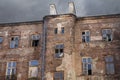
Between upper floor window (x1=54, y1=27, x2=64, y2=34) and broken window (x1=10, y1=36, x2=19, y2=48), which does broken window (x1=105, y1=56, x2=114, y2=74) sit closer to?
upper floor window (x1=54, y1=27, x2=64, y2=34)

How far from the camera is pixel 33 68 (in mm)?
28109

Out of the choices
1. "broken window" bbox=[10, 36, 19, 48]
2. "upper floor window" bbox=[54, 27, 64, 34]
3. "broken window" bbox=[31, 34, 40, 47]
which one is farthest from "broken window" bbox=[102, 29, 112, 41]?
"broken window" bbox=[10, 36, 19, 48]

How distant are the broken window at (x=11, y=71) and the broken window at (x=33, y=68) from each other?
1948 millimetres

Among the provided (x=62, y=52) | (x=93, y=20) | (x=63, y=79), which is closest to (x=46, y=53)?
(x=62, y=52)

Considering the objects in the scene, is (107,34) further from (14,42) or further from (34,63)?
(14,42)

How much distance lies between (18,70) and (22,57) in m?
1.59

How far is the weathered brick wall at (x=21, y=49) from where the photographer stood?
28.5 m

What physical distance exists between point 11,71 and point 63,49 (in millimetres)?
6631

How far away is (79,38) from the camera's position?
2838 centimetres

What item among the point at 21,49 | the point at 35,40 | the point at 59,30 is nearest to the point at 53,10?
the point at 59,30

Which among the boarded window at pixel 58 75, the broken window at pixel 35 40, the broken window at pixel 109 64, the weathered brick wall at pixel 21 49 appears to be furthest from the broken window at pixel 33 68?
the broken window at pixel 109 64

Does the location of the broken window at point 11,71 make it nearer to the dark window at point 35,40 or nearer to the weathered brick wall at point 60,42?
the dark window at point 35,40

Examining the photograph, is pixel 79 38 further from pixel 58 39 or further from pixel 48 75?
pixel 48 75

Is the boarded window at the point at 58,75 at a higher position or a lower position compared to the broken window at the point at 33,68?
lower
